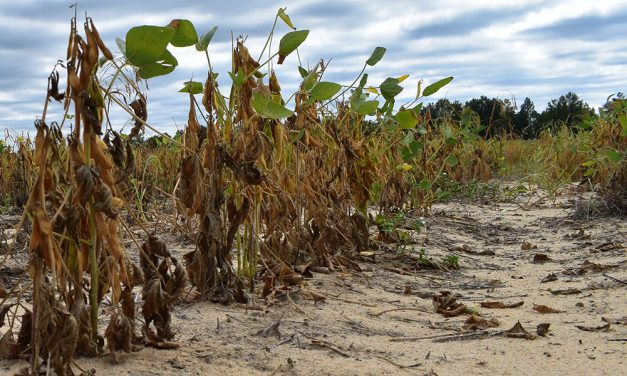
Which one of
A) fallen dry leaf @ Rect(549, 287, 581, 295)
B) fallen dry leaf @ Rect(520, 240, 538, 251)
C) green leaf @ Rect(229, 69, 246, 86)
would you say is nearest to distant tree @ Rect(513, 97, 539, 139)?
fallen dry leaf @ Rect(520, 240, 538, 251)

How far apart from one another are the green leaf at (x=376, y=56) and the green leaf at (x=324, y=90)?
607mm

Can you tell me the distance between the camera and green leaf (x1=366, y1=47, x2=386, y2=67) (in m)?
3.24

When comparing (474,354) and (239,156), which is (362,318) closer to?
(474,354)

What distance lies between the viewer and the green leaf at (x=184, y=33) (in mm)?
2324

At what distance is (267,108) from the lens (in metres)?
2.42

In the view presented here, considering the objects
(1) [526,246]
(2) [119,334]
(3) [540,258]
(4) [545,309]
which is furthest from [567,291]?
(2) [119,334]

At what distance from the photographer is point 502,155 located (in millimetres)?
9352

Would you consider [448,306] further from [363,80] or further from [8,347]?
[8,347]

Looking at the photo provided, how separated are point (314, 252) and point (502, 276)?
3.64 ft

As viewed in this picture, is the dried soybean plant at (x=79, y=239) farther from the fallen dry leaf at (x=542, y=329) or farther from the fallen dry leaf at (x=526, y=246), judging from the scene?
the fallen dry leaf at (x=526, y=246)

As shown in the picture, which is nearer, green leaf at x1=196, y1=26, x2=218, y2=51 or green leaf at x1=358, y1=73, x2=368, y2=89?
green leaf at x1=196, y1=26, x2=218, y2=51

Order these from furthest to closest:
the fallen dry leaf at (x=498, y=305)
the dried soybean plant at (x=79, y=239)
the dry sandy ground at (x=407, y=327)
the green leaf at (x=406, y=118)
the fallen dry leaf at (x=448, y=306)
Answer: the green leaf at (x=406, y=118)
the fallen dry leaf at (x=498, y=305)
the fallen dry leaf at (x=448, y=306)
the dry sandy ground at (x=407, y=327)
the dried soybean plant at (x=79, y=239)

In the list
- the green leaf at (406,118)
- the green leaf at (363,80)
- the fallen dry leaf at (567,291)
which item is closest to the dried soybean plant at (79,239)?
the green leaf at (363,80)

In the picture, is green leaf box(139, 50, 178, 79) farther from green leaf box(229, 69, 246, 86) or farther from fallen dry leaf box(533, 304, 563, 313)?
fallen dry leaf box(533, 304, 563, 313)
